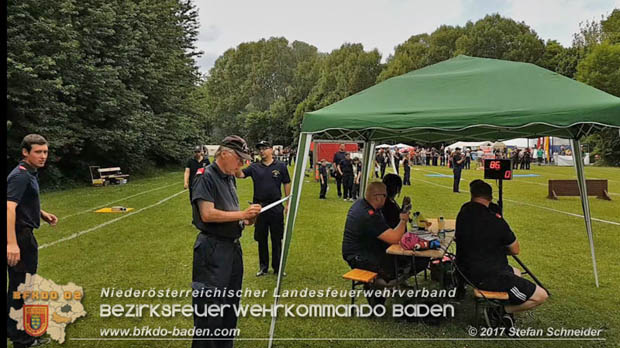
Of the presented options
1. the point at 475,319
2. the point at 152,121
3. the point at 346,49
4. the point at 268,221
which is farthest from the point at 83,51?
the point at 346,49

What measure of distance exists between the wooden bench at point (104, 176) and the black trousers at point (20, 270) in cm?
1693

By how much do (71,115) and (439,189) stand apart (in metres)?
16.7

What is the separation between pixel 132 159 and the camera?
2314 centimetres

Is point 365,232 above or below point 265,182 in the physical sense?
below

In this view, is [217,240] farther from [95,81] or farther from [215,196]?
[95,81]

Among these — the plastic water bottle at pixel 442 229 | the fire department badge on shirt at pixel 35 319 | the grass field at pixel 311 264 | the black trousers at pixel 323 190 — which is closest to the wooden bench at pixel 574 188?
the grass field at pixel 311 264

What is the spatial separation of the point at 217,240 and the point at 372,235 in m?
1.87

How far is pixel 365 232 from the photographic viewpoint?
15.1 ft

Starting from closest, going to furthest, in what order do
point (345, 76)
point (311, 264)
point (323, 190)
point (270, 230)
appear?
point (270, 230) < point (311, 264) < point (323, 190) < point (345, 76)

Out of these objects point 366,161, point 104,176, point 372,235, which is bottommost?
point 104,176

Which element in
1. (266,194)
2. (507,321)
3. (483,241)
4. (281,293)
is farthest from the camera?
(266,194)

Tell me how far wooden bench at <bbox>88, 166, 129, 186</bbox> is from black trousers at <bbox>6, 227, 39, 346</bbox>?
55.5 feet

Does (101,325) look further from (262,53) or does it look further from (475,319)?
(262,53)

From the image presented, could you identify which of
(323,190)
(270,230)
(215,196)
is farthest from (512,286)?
(323,190)
